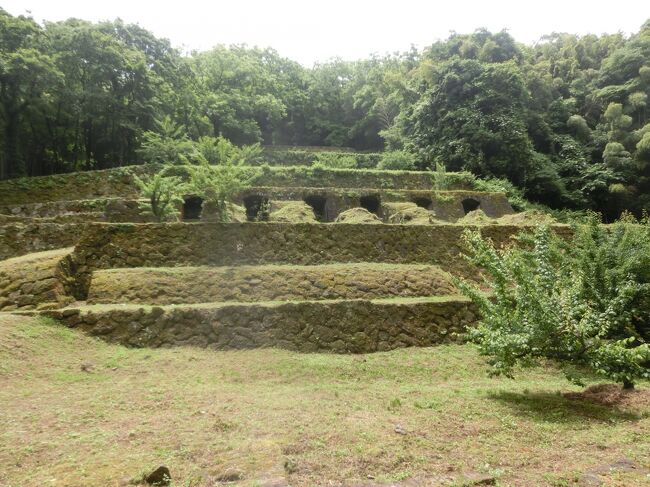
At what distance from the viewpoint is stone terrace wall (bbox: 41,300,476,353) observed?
27.0 feet

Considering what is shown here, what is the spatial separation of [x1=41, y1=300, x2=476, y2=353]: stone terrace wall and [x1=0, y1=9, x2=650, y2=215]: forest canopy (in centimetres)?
1436

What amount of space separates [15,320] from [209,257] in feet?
14.1

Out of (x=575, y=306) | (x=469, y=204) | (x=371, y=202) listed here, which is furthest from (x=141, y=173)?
(x=575, y=306)


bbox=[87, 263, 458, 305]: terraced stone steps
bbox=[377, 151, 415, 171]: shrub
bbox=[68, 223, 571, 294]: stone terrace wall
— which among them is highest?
bbox=[377, 151, 415, 171]: shrub

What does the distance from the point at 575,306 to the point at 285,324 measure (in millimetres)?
5280

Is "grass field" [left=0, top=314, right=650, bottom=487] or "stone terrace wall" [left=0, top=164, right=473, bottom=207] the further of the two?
"stone terrace wall" [left=0, top=164, right=473, bottom=207]

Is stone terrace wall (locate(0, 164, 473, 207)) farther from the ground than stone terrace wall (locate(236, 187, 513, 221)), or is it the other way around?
stone terrace wall (locate(0, 164, 473, 207))

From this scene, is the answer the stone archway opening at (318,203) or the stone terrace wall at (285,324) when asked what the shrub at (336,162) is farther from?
the stone terrace wall at (285,324)

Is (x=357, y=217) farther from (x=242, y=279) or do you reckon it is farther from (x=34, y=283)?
(x=34, y=283)

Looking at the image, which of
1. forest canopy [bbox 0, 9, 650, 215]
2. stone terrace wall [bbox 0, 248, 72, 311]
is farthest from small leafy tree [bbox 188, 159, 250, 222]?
forest canopy [bbox 0, 9, 650, 215]

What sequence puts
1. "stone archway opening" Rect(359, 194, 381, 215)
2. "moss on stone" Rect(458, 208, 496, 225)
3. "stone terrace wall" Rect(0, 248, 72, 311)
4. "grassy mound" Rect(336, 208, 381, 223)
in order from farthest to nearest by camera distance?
"stone archway opening" Rect(359, 194, 381, 215)
"moss on stone" Rect(458, 208, 496, 225)
"grassy mound" Rect(336, 208, 381, 223)
"stone terrace wall" Rect(0, 248, 72, 311)

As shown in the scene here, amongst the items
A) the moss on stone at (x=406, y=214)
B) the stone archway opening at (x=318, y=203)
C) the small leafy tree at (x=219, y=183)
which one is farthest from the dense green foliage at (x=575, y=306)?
the stone archway opening at (x=318, y=203)

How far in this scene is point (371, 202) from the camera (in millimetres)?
19906

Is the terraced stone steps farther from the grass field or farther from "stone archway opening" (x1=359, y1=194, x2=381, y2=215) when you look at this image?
"stone archway opening" (x1=359, y1=194, x2=381, y2=215)
